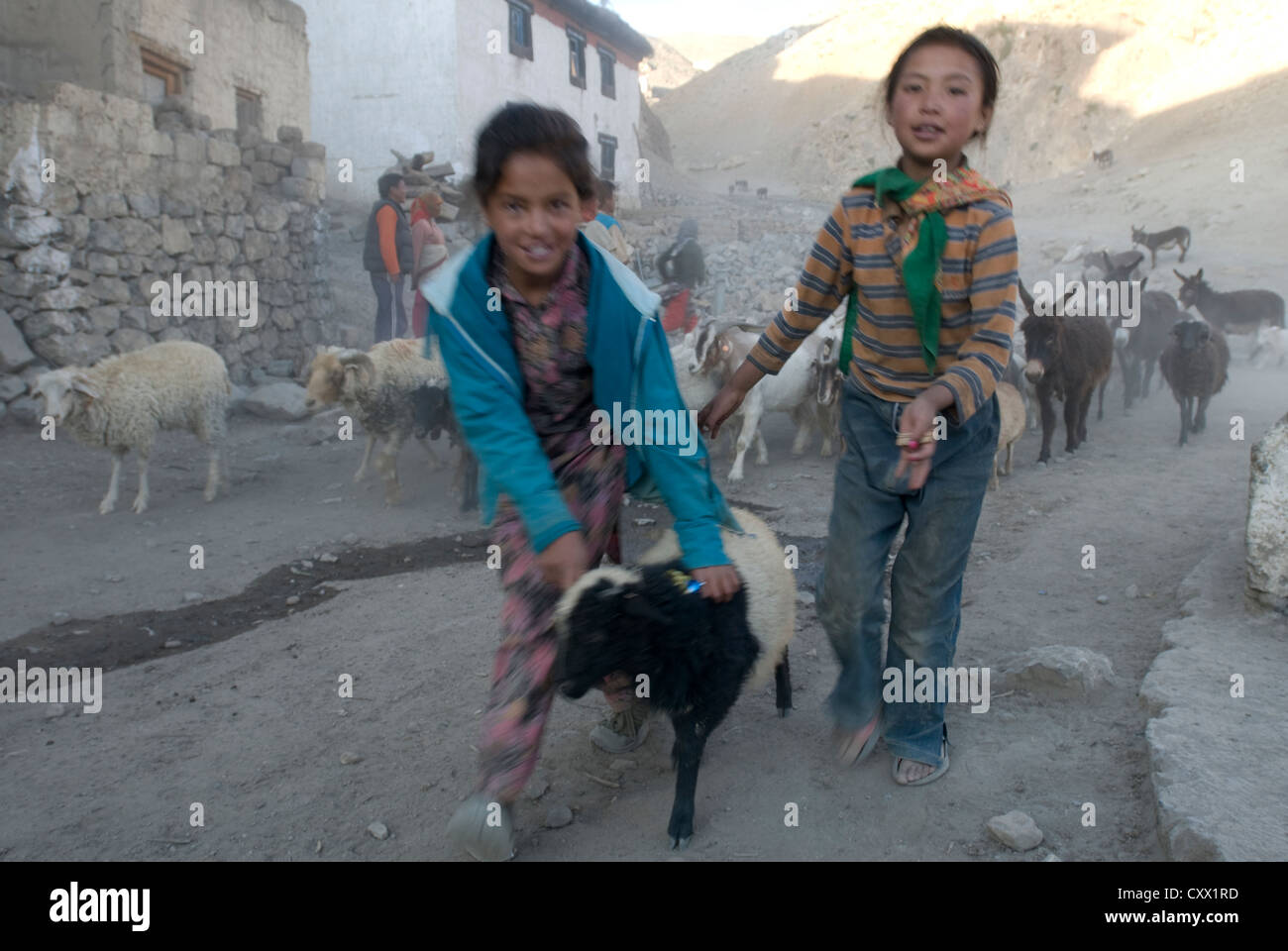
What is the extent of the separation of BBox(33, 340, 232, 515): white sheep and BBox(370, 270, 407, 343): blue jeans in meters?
2.84

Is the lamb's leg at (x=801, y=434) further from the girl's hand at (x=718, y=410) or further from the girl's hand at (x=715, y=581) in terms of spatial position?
the girl's hand at (x=715, y=581)

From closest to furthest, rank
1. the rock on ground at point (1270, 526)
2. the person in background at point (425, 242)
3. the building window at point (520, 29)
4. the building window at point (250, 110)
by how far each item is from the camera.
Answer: the rock on ground at point (1270, 526)
the person in background at point (425, 242)
the building window at point (250, 110)
the building window at point (520, 29)

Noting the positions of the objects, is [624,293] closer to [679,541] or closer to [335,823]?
[679,541]

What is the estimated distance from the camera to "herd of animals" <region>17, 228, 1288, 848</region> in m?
2.18

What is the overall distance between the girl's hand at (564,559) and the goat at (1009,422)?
5.12 meters

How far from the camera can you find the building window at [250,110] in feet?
43.8

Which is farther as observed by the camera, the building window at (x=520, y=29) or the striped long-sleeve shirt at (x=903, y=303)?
the building window at (x=520, y=29)

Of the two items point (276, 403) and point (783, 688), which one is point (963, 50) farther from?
point (276, 403)

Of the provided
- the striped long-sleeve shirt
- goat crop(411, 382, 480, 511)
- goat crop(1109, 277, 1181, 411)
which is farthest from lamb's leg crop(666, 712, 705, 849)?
goat crop(1109, 277, 1181, 411)

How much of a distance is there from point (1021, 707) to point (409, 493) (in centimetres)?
491

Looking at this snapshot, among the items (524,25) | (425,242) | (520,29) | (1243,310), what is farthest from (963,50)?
(524,25)

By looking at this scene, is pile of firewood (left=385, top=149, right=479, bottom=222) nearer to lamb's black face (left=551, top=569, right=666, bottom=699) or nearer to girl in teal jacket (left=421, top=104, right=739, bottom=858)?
girl in teal jacket (left=421, top=104, right=739, bottom=858)

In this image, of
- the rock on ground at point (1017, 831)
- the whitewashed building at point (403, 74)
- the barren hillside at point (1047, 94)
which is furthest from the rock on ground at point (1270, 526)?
the barren hillside at point (1047, 94)

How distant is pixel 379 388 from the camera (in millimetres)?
6605
